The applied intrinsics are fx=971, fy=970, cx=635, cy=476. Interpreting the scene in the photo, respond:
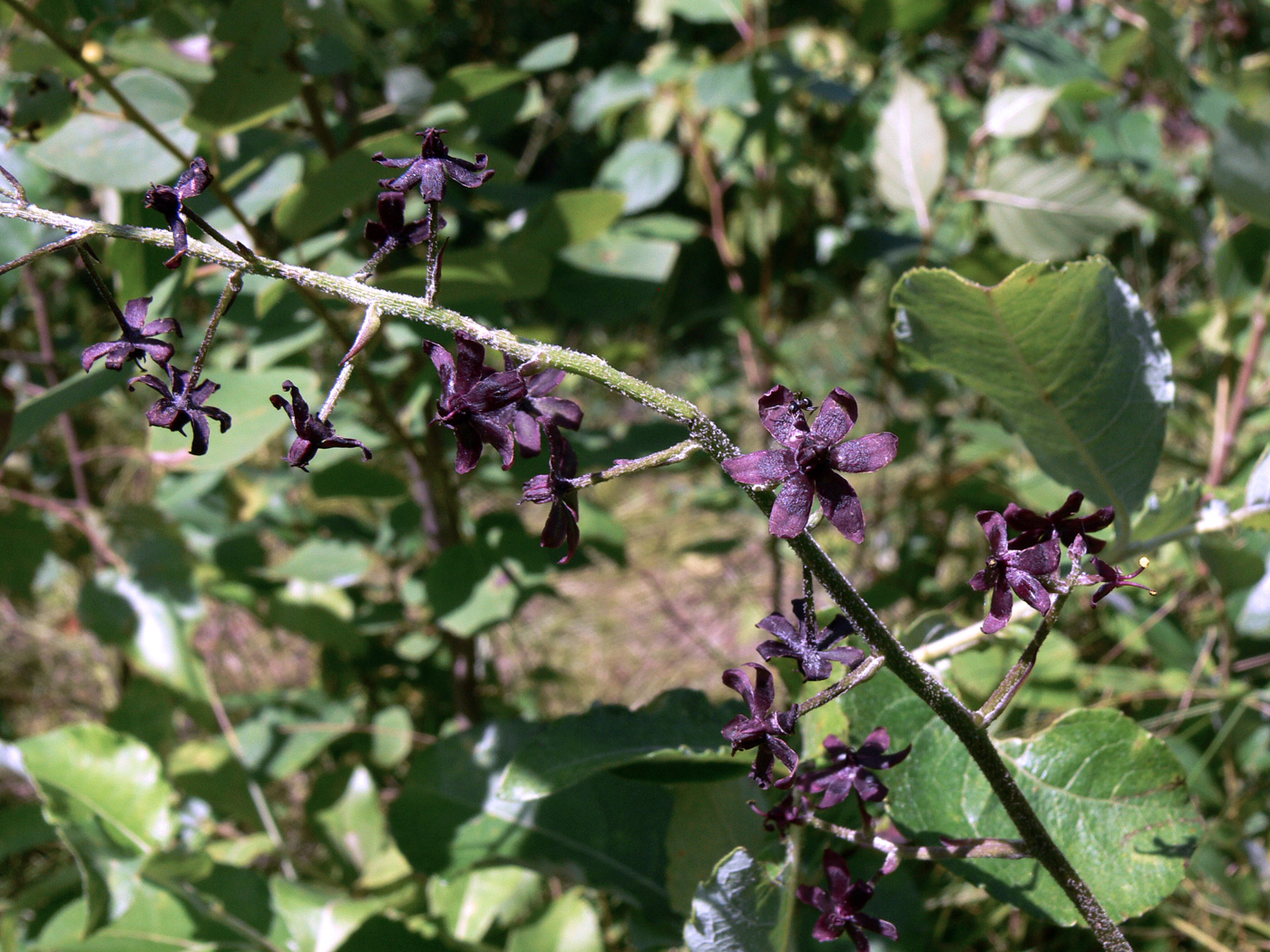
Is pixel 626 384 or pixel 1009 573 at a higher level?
pixel 626 384

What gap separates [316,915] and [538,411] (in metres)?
0.76

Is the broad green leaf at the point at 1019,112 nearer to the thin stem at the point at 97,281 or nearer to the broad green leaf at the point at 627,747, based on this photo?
the broad green leaf at the point at 627,747

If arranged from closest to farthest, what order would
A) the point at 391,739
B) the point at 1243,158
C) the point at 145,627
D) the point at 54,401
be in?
the point at 54,401 < the point at 1243,158 < the point at 145,627 < the point at 391,739

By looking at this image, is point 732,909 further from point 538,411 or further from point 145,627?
point 145,627

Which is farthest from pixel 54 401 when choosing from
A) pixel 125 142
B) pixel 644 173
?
pixel 644 173

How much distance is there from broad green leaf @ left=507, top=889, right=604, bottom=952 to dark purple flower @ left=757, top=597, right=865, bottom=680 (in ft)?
1.98

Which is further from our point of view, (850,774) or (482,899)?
Answer: (482,899)

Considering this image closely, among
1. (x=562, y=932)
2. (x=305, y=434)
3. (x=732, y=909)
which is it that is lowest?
(x=562, y=932)

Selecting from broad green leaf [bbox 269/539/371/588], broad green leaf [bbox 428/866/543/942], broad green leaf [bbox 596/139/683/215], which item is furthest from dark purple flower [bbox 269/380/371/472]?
broad green leaf [bbox 596/139/683/215]

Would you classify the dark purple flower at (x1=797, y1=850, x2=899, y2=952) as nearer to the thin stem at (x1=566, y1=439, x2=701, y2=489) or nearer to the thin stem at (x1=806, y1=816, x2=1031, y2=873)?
the thin stem at (x1=806, y1=816, x2=1031, y2=873)

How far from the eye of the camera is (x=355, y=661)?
5.57 ft

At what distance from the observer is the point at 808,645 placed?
0.47 m

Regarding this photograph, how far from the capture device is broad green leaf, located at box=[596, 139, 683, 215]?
1.56 metres

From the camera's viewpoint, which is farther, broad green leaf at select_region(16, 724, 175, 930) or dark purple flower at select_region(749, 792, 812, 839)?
broad green leaf at select_region(16, 724, 175, 930)
